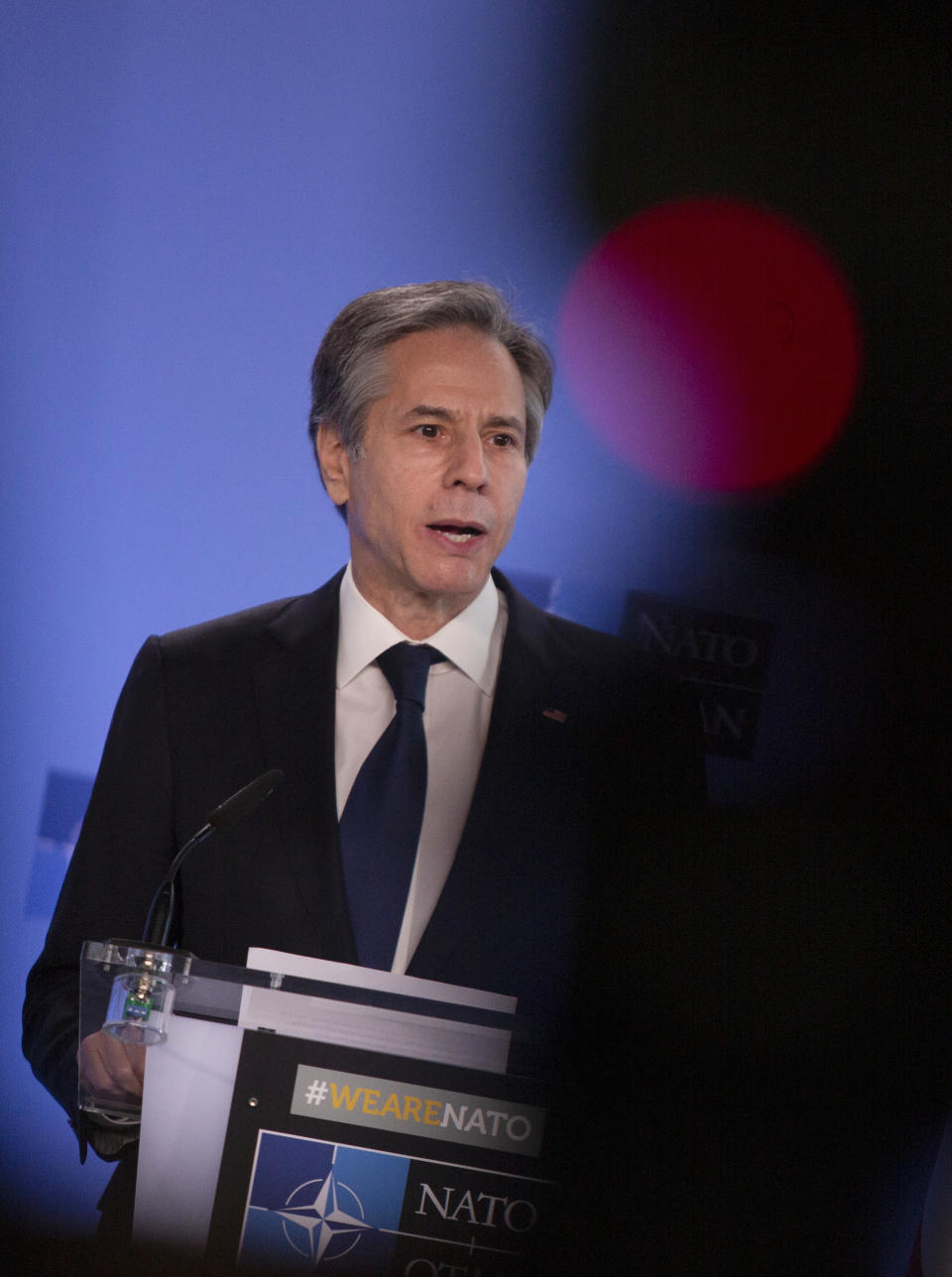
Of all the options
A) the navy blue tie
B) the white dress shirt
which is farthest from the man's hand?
the white dress shirt

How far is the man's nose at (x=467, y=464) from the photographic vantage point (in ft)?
6.20

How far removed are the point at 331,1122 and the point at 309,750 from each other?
814 millimetres

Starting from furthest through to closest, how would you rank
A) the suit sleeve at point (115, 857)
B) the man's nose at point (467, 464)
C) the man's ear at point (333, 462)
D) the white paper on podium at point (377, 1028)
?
the man's ear at point (333, 462) < the man's nose at point (467, 464) < the suit sleeve at point (115, 857) < the white paper on podium at point (377, 1028)

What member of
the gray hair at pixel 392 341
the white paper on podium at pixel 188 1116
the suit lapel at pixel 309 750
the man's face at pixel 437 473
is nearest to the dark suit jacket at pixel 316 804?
the suit lapel at pixel 309 750

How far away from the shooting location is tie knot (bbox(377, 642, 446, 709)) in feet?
6.24

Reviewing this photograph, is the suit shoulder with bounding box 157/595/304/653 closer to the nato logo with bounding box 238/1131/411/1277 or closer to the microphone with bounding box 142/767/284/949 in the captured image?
the microphone with bounding box 142/767/284/949

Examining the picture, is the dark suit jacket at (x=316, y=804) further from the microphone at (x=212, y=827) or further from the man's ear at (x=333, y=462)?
the microphone at (x=212, y=827)

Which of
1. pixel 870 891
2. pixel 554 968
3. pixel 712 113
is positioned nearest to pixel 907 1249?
pixel 870 891

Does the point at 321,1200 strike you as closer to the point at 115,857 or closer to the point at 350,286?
the point at 115,857

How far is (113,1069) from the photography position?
128 centimetres

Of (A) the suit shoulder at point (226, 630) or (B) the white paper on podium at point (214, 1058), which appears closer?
(B) the white paper on podium at point (214, 1058)

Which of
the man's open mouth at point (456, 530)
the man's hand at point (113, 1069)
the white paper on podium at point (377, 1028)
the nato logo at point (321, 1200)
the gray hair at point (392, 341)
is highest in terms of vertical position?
the gray hair at point (392, 341)

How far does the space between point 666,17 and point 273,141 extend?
732 mm

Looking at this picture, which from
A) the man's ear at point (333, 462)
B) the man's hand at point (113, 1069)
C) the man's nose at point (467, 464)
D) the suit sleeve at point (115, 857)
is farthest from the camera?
the man's ear at point (333, 462)
